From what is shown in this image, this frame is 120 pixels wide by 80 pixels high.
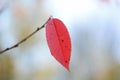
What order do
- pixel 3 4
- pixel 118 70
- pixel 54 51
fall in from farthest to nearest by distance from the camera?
pixel 118 70, pixel 3 4, pixel 54 51

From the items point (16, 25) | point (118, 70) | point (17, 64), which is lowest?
point (118, 70)

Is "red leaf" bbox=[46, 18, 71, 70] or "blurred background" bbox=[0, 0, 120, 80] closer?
"red leaf" bbox=[46, 18, 71, 70]

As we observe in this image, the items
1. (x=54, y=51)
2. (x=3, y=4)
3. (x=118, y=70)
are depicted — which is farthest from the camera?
(x=118, y=70)

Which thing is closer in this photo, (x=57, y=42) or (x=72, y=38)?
(x=57, y=42)

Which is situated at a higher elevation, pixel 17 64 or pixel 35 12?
pixel 35 12

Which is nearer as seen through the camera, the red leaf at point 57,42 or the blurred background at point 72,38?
the red leaf at point 57,42

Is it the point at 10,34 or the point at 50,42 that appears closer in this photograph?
the point at 50,42

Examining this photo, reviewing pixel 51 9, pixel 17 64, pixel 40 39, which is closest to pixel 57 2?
pixel 51 9

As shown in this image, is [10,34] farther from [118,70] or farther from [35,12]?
[118,70]
